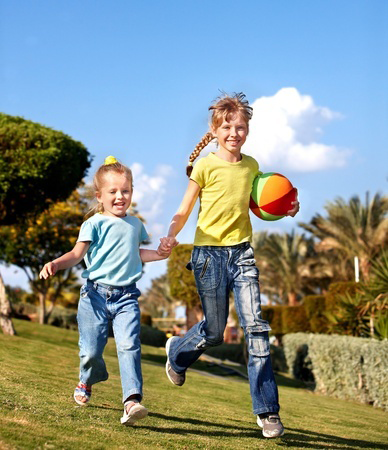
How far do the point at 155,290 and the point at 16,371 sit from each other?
253 feet

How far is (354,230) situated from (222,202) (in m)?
42.0

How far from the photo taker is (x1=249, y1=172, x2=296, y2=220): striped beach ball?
5809 mm

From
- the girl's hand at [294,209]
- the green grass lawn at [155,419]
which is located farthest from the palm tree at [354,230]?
the girl's hand at [294,209]

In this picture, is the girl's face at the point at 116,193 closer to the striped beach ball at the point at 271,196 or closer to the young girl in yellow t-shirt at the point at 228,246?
the young girl in yellow t-shirt at the point at 228,246

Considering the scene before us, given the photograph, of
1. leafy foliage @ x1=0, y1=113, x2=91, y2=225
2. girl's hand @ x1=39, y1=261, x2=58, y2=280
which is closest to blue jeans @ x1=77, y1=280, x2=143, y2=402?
girl's hand @ x1=39, y1=261, x2=58, y2=280

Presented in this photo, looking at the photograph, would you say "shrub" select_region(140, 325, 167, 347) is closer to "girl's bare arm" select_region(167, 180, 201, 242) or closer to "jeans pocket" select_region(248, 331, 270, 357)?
"girl's bare arm" select_region(167, 180, 201, 242)

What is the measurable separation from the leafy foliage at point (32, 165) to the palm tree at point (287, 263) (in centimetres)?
3597

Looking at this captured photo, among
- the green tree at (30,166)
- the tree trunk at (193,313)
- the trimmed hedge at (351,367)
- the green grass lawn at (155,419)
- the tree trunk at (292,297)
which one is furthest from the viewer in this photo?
the tree trunk at (292,297)

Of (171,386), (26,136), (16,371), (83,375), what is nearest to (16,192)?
(26,136)

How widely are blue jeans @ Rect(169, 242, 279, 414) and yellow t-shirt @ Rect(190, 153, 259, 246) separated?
0.29 ft

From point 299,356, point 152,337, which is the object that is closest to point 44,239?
point 152,337

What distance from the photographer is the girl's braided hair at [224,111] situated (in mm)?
5812

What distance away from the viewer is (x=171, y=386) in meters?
11.6

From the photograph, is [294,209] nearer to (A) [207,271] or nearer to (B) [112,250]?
(A) [207,271]
